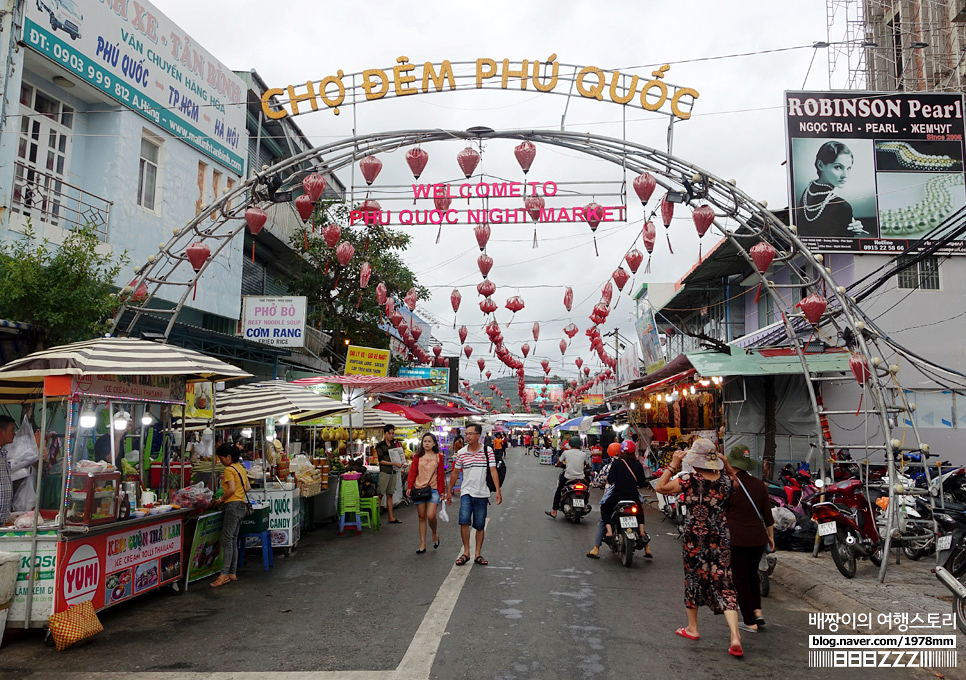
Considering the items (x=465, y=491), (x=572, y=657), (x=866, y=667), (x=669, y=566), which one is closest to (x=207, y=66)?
(x=465, y=491)

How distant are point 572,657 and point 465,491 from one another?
4445 millimetres

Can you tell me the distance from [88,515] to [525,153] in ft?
26.2

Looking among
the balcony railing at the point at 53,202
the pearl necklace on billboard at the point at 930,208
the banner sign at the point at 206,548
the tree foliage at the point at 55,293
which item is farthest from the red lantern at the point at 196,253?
the pearl necklace on billboard at the point at 930,208

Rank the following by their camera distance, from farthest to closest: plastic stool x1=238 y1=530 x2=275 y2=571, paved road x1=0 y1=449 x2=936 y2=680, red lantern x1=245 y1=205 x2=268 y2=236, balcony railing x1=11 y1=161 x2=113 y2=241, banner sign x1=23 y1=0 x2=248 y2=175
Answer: banner sign x1=23 y1=0 x2=248 y2=175 → balcony railing x1=11 y1=161 x2=113 y2=241 → red lantern x1=245 y1=205 x2=268 y2=236 → plastic stool x1=238 y1=530 x2=275 y2=571 → paved road x1=0 y1=449 x2=936 y2=680

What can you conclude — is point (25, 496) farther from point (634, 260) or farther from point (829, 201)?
point (829, 201)

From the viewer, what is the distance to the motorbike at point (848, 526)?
8.85m

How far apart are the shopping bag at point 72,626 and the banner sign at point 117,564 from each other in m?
0.23

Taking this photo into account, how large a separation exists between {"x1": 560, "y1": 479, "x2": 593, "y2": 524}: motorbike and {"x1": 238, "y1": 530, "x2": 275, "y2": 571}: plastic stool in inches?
260

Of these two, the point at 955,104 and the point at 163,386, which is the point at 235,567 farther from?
the point at 955,104

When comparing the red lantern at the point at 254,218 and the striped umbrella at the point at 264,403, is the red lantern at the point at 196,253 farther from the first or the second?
the striped umbrella at the point at 264,403

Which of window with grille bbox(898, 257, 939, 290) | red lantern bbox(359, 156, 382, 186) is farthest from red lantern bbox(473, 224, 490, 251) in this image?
window with grille bbox(898, 257, 939, 290)

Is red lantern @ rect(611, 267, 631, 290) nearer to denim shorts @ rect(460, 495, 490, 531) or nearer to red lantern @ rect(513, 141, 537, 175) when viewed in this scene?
red lantern @ rect(513, 141, 537, 175)

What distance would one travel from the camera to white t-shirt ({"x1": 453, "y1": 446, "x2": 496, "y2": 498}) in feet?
32.1

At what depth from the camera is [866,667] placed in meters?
5.66
